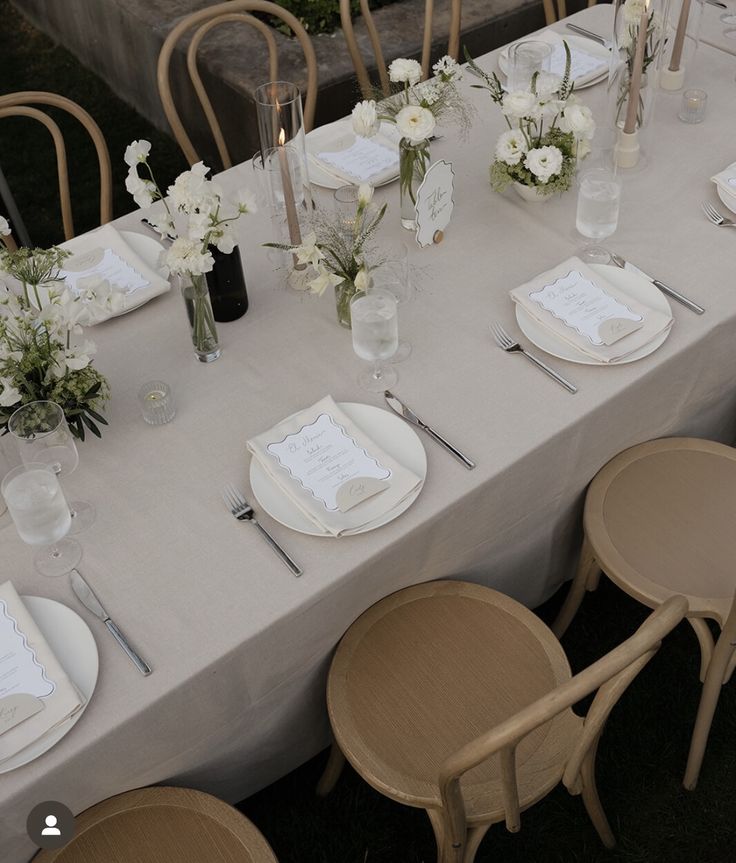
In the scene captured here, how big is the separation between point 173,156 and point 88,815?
9.70ft

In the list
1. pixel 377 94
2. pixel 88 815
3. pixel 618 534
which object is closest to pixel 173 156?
pixel 377 94

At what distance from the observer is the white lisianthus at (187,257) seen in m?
1.47

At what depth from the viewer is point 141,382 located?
1.72m

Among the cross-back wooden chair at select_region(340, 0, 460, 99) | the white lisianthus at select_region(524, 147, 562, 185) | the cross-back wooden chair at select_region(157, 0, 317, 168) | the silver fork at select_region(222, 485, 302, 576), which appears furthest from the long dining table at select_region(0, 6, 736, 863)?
the cross-back wooden chair at select_region(340, 0, 460, 99)

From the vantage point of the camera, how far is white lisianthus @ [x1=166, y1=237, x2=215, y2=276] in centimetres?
147

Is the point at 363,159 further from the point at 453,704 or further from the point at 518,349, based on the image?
the point at 453,704

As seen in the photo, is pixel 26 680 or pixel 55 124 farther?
pixel 55 124

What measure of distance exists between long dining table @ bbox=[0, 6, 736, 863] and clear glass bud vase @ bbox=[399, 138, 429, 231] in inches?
1.7

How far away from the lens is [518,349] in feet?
5.66

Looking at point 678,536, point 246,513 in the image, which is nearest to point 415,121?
point 246,513

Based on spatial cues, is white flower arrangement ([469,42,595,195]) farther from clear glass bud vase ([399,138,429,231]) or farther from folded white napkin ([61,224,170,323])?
folded white napkin ([61,224,170,323])

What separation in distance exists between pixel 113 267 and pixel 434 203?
678mm

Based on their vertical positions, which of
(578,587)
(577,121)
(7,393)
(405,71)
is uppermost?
(405,71)

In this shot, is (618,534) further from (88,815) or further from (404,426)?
(88,815)
